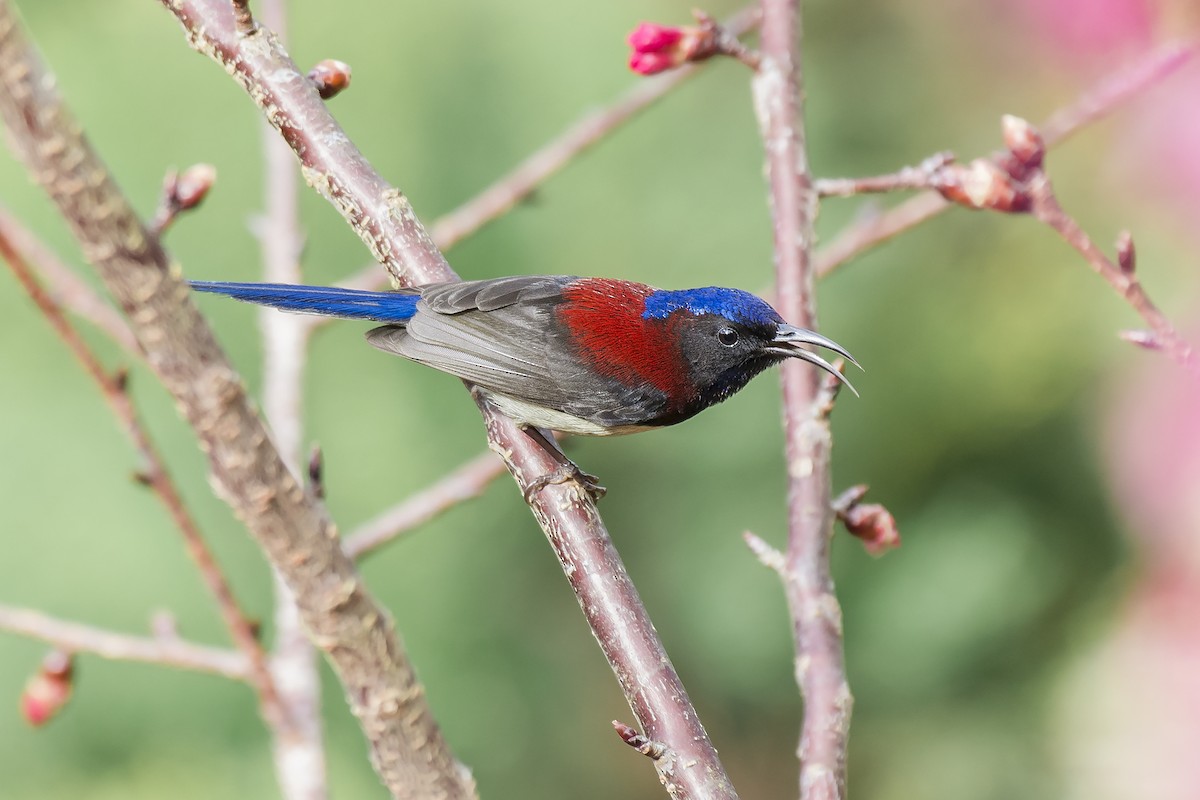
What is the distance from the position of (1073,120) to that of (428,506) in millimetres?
1271

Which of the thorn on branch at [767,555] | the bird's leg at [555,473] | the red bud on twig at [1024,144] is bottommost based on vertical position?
the thorn on branch at [767,555]

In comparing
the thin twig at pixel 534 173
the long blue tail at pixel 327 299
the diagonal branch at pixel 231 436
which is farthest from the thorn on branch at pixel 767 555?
the thin twig at pixel 534 173

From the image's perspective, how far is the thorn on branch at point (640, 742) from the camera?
141 cm

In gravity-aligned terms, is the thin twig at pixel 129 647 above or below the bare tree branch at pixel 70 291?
below

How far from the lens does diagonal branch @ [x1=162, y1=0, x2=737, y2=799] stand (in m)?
1.58

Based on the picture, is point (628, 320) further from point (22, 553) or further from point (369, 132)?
point (22, 553)

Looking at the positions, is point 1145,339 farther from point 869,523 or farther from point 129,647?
point 129,647

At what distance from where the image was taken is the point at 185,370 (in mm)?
1362

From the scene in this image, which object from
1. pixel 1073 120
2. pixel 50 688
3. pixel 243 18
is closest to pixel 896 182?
pixel 1073 120

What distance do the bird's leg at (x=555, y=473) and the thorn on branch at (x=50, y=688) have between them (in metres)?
0.89

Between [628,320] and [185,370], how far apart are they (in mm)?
1237

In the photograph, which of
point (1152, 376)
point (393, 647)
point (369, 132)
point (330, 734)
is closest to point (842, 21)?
point (369, 132)

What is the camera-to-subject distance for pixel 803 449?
1781 millimetres

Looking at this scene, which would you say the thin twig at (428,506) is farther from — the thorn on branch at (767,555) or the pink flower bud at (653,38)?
the pink flower bud at (653,38)
